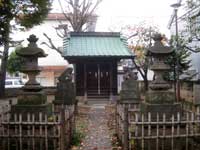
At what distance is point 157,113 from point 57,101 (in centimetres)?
998

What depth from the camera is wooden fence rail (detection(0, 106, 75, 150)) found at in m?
9.98

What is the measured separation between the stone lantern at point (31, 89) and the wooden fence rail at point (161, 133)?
308 centimetres

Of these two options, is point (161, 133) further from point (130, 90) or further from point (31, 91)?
point (130, 90)

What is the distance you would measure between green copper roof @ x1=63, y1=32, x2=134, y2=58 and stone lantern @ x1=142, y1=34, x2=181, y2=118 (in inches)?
588

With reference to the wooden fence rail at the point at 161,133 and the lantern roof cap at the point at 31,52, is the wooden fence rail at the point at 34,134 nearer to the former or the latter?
the wooden fence rail at the point at 161,133

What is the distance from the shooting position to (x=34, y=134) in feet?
32.9

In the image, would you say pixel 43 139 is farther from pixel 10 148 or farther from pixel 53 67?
pixel 53 67

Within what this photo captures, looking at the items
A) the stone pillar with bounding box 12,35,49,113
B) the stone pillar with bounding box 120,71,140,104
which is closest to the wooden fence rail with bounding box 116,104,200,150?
the stone pillar with bounding box 12,35,49,113

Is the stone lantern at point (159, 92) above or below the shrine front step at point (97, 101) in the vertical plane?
above

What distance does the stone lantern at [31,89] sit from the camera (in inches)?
459

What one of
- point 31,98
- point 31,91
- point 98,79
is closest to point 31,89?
point 31,91

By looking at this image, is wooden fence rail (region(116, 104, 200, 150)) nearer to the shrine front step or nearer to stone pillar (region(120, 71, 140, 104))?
stone pillar (region(120, 71, 140, 104))

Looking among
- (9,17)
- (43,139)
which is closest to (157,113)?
(43,139)

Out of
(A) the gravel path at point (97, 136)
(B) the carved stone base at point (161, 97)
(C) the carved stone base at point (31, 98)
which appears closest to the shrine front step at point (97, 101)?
(A) the gravel path at point (97, 136)
